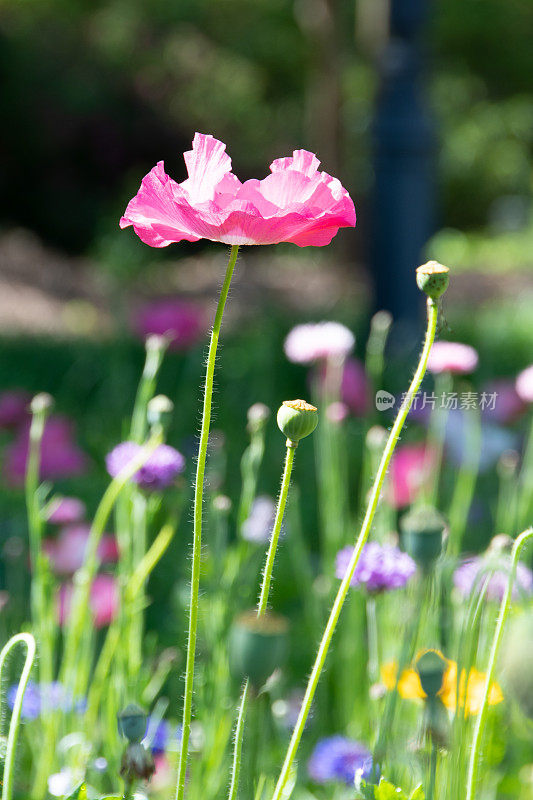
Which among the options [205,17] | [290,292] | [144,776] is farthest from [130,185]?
[144,776]

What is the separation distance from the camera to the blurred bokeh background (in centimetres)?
284

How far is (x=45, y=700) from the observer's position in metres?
0.99

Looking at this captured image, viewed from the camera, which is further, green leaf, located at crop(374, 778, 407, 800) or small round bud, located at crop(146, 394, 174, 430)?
small round bud, located at crop(146, 394, 174, 430)

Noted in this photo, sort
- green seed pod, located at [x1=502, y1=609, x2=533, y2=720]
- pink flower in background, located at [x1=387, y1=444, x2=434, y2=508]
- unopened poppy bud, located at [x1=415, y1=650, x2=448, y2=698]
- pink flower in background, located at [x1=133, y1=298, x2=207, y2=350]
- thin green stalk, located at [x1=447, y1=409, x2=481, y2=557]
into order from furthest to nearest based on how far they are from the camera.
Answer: pink flower in background, located at [x1=133, y1=298, x2=207, y2=350] → pink flower in background, located at [x1=387, y1=444, x2=434, y2=508] → thin green stalk, located at [x1=447, y1=409, x2=481, y2=557] → unopened poppy bud, located at [x1=415, y1=650, x2=448, y2=698] → green seed pod, located at [x1=502, y1=609, x2=533, y2=720]

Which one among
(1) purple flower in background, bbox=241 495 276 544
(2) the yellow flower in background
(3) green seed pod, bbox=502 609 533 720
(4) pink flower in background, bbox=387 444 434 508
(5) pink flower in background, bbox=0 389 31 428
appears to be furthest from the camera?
(5) pink flower in background, bbox=0 389 31 428

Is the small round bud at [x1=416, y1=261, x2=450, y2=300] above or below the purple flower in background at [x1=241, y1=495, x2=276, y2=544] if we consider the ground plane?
above

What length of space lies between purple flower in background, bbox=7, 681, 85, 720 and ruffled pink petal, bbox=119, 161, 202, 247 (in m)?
0.55

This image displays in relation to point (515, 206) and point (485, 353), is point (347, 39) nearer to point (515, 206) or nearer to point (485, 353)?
point (515, 206)

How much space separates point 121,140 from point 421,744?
646 centimetres

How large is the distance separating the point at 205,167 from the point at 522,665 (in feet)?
1.07

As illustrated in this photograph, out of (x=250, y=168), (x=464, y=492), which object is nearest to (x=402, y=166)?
(x=464, y=492)

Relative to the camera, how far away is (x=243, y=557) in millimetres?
1106

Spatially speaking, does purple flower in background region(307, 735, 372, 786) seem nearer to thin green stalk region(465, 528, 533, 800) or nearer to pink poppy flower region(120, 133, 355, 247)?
thin green stalk region(465, 528, 533, 800)

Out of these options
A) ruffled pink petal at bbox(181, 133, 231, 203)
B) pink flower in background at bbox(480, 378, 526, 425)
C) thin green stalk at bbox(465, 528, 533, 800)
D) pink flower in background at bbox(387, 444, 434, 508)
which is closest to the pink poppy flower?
ruffled pink petal at bbox(181, 133, 231, 203)
